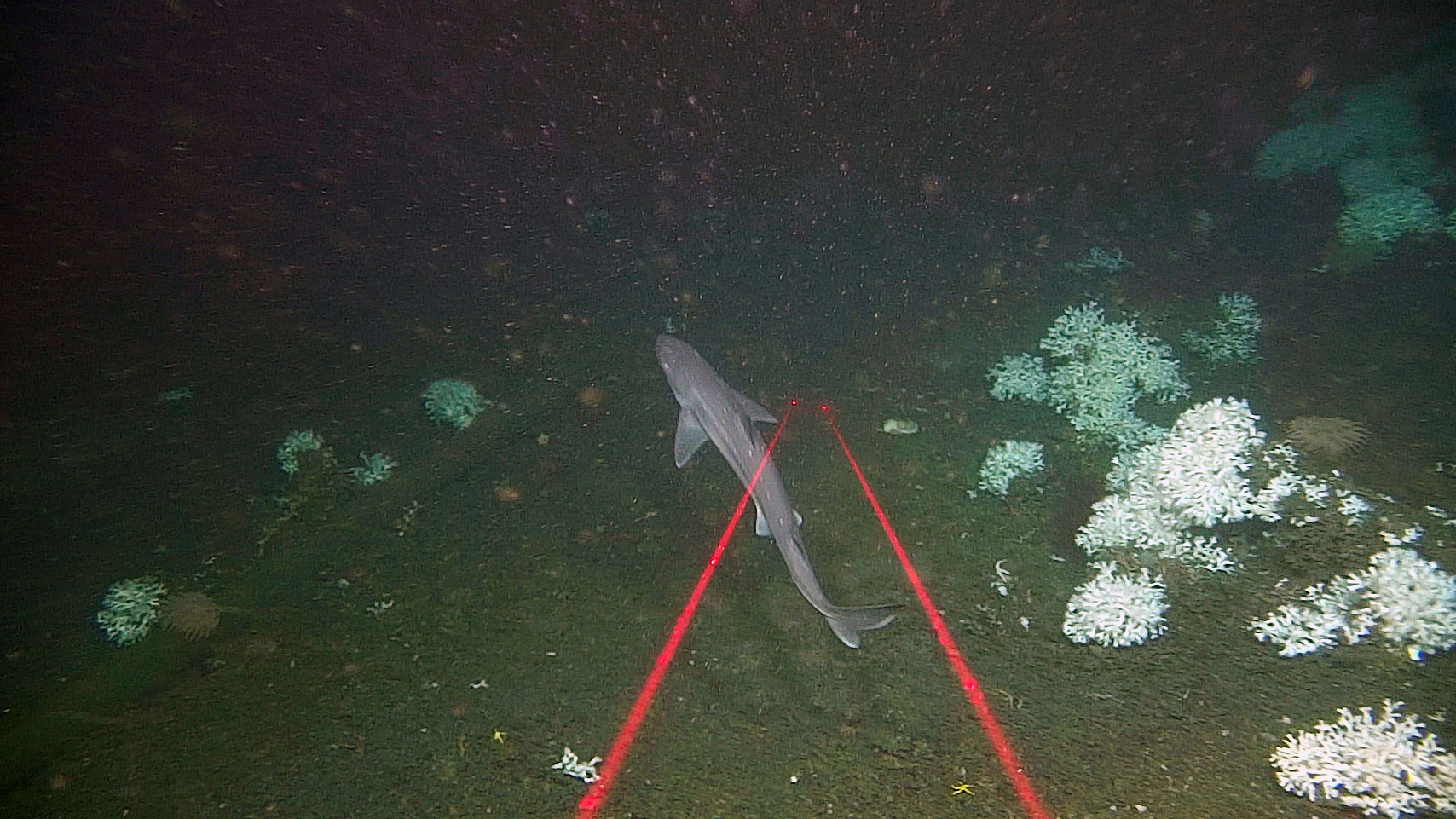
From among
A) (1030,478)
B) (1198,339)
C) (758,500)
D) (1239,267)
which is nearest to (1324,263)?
(1239,267)

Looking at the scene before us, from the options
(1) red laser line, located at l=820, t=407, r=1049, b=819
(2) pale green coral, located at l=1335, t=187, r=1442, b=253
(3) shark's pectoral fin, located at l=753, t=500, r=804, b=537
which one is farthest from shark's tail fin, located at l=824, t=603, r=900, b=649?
(2) pale green coral, located at l=1335, t=187, r=1442, b=253

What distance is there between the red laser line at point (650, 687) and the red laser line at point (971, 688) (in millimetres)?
1083

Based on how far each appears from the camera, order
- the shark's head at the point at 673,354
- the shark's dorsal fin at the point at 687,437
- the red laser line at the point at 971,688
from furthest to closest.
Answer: the shark's head at the point at 673,354 < the shark's dorsal fin at the point at 687,437 < the red laser line at the point at 971,688

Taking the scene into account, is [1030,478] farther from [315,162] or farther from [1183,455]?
[315,162]

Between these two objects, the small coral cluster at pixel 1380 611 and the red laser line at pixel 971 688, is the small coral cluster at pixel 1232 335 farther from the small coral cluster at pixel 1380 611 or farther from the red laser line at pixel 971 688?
the red laser line at pixel 971 688

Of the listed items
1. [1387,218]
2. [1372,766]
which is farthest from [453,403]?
[1387,218]

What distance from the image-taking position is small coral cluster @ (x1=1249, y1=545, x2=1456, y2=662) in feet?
9.94

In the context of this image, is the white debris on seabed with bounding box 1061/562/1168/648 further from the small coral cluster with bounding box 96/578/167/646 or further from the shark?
the small coral cluster with bounding box 96/578/167/646

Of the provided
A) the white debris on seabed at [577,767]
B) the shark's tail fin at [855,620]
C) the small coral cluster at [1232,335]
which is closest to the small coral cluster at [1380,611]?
the shark's tail fin at [855,620]

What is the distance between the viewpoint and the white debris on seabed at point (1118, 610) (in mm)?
3430

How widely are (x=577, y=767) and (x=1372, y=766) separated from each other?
3.52m

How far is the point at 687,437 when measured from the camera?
4.95 m

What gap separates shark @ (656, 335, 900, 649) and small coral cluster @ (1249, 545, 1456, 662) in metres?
2.01

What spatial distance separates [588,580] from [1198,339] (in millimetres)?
5418
